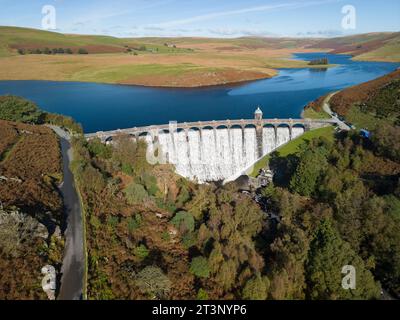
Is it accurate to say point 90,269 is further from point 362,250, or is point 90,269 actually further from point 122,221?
point 362,250

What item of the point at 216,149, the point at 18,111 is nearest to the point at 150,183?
the point at 216,149

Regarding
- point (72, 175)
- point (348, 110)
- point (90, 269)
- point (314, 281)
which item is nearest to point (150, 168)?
point (72, 175)

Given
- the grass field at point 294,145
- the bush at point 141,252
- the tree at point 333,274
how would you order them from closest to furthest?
1. the tree at point 333,274
2. the bush at point 141,252
3. the grass field at point 294,145

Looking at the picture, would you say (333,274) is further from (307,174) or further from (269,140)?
(269,140)

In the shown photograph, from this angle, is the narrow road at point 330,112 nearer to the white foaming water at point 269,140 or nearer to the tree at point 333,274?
the white foaming water at point 269,140
